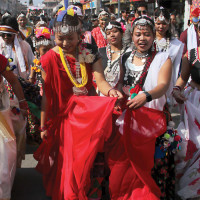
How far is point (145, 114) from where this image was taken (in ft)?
8.26

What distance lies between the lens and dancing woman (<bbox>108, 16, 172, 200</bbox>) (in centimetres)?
248

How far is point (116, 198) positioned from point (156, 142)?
24.0 inches

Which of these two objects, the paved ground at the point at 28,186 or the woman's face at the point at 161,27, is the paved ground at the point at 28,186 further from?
the woman's face at the point at 161,27

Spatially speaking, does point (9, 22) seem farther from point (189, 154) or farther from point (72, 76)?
point (189, 154)

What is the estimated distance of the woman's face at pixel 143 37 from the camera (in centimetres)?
263

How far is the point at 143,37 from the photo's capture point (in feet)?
8.63

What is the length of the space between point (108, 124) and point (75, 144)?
0.37 m

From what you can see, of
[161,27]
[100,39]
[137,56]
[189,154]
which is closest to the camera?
[137,56]

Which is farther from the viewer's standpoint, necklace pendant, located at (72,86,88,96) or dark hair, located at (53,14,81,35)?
necklace pendant, located at (72,86,88,96)

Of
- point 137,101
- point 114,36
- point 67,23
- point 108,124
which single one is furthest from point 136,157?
point 114,36

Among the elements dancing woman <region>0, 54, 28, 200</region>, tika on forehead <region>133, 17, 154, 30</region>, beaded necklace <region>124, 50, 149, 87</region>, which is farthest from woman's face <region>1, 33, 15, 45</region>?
tika on forehead <region>133, 17, 154, 30</region>

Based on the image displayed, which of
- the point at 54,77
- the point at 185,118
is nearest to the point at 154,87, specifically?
the point at 185,118

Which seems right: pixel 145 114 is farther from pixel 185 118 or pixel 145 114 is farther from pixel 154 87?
pixel 185 118

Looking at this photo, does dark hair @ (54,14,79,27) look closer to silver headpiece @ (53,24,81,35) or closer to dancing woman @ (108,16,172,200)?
silver headpiece @ (53,24,81,35)
